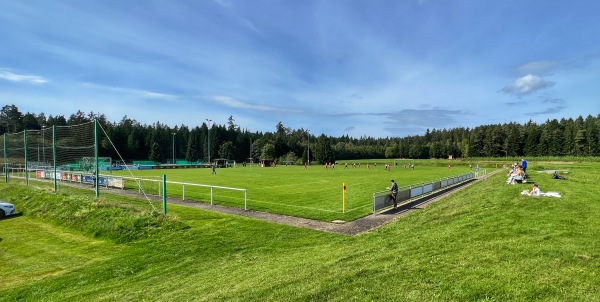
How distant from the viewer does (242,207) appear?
59.6 ft

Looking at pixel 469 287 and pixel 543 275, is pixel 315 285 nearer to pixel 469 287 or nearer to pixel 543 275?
pixel 469 287

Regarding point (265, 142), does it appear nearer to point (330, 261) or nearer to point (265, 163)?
point (265, 163)

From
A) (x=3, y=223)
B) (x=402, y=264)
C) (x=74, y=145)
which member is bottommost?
(x=3, y=223)

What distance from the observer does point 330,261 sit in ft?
25.2

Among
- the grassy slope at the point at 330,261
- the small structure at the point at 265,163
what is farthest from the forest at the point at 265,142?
the grassy slope at the point at 330,261

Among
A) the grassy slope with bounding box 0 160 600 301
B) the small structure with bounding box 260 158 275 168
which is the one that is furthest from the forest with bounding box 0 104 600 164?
the grassy slope with bounding box 0 160 600 301

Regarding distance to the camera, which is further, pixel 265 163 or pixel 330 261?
pixel 265 163

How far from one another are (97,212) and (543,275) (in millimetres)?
15289

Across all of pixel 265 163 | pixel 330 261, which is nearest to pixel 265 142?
pixel 265 163

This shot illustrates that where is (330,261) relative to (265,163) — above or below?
above

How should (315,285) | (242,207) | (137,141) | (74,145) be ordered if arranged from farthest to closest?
1. (137,141)
2. (74,145)
3. (242,207)
4. (315,285)

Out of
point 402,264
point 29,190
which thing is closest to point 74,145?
point 29,190

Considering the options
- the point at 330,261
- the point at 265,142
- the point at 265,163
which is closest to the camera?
the point at 330,261

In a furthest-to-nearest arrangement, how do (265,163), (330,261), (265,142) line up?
(265,142)
(265,163)
(330,261)
